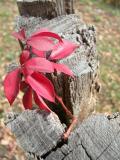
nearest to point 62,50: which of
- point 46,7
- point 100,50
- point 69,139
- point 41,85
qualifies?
point 41,85

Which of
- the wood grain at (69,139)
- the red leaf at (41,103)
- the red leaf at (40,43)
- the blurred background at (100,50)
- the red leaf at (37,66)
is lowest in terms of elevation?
the blurred background at (100,50)

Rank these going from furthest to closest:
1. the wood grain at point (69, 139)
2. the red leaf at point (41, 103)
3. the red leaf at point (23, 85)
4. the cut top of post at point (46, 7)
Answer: the cut top of post at point (46, 7)
the red leaf at point (23, 85)
the red leaf at point (41, 103)
the wood grain at point (69, 139)

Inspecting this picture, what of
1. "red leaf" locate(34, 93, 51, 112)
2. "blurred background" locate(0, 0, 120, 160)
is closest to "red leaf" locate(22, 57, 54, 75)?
"red leaf" locate(34, 93, 51, 112)

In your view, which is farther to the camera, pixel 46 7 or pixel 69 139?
pixel 46 7

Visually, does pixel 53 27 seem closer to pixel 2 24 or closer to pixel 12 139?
pixel 12 139

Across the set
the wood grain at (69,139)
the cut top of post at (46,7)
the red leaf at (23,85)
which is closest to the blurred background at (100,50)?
the cut top of post at (46,7)

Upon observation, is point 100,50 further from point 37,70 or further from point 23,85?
point 37,70

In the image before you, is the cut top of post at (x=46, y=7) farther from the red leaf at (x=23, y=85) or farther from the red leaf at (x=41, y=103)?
the red leaf at (x=41, y=103)

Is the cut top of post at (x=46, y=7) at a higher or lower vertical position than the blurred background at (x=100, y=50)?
higher
